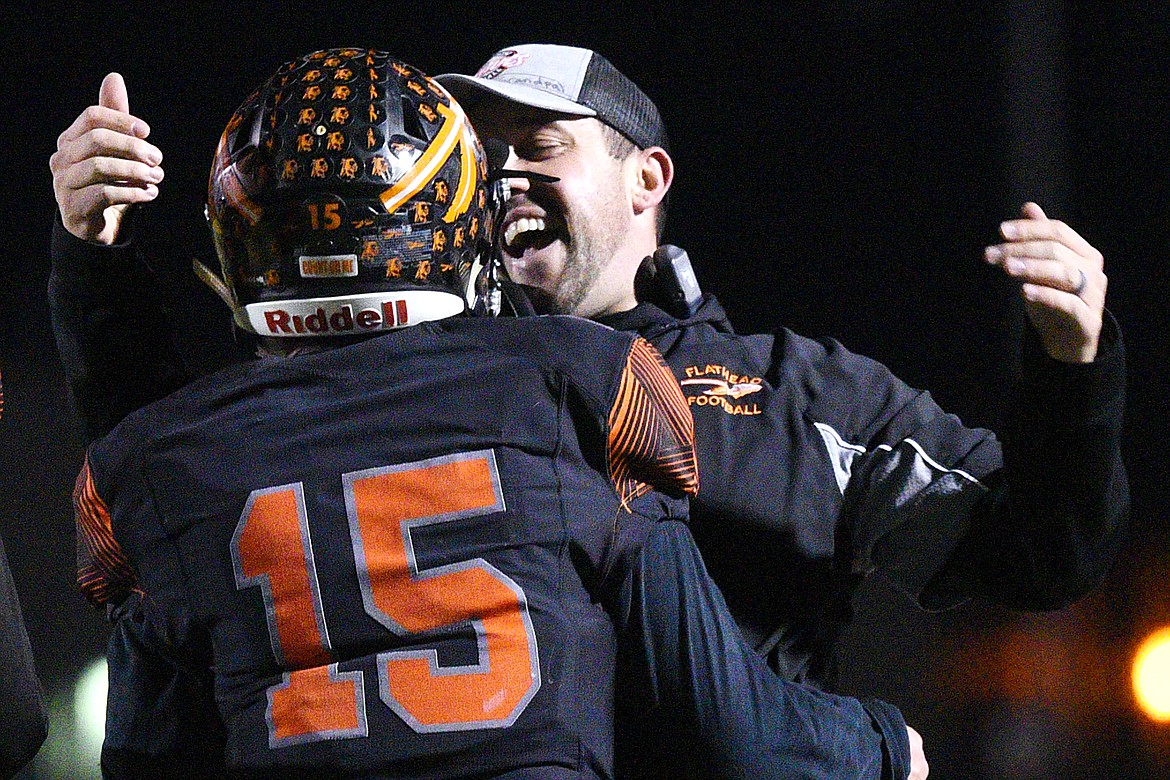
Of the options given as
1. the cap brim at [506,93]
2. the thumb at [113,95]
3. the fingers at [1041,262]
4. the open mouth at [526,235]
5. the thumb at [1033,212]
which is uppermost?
the thumb at [113,95]

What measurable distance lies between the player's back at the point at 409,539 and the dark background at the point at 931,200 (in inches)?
85.6

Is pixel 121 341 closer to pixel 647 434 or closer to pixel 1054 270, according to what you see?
pixel 647 434

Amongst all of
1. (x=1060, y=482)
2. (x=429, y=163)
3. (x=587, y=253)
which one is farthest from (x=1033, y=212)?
(x=587, y=253)

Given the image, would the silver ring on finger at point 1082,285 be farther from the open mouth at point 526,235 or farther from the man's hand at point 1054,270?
the open mouth at point 526,235

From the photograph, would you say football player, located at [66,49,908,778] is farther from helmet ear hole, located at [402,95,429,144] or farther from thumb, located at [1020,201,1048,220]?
thumb, located at [1020,201,1048,220]

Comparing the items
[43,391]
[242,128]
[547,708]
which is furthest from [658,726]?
[43,391]

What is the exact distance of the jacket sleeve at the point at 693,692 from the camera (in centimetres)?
122

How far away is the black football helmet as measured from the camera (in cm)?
134

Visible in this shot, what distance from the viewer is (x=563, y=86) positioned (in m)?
2.23

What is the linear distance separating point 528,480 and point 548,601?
0.10 m

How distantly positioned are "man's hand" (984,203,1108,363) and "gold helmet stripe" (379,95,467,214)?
0.54 meters

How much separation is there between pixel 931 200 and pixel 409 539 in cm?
256

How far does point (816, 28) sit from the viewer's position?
3490 millimetres

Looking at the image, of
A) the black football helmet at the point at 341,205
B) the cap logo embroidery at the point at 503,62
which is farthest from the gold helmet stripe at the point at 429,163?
the cap logo embroidery at the point at 503,62
